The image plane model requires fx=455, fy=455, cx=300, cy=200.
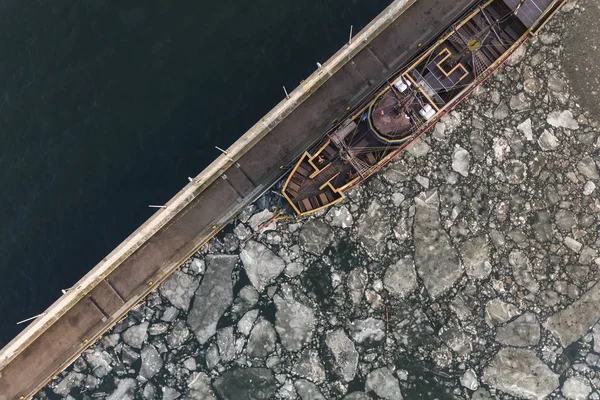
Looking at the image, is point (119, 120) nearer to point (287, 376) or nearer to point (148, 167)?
point (148, 167)

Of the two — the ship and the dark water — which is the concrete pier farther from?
the dark water

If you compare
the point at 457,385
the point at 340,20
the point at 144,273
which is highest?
the point at 340,20

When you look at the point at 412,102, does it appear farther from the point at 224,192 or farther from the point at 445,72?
the point at 224,192

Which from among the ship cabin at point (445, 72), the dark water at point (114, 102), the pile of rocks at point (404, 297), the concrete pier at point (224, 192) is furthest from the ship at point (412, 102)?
the dark water at point (114, 102)

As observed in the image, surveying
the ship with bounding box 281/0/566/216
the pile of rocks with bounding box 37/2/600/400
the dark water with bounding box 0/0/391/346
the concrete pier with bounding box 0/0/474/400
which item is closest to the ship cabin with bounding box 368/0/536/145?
the ship with bounding box 281/0/566/216

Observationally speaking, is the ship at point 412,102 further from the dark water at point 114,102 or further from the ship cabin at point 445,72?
the dark water at point 114,102

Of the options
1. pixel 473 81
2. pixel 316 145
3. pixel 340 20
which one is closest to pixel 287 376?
pixel 316 145
